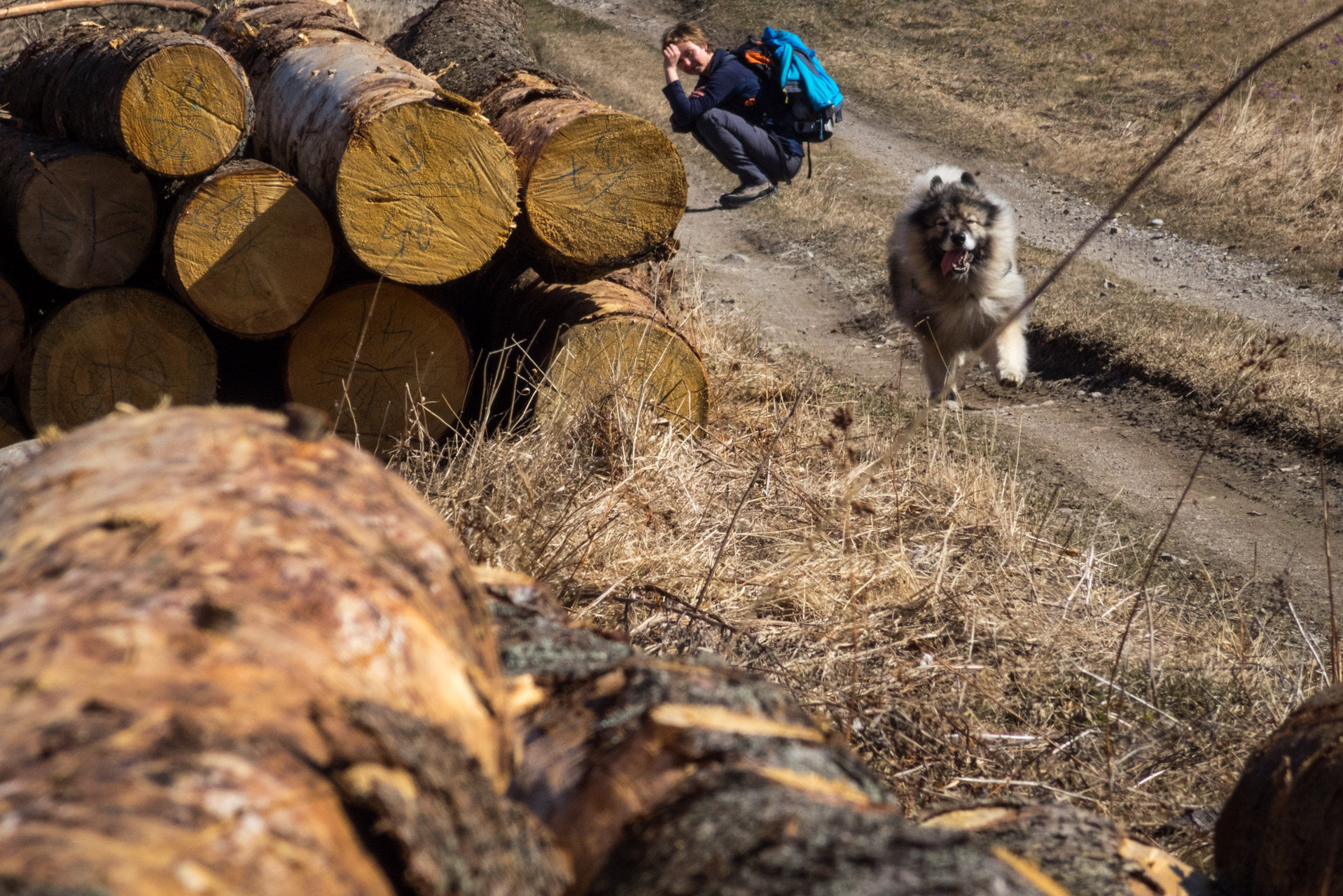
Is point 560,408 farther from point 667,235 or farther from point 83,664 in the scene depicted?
point 83,664

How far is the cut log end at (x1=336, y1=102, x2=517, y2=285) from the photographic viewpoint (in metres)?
3.12

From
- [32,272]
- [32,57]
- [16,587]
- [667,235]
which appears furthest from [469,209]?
[32,57]

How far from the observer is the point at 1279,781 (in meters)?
1.50

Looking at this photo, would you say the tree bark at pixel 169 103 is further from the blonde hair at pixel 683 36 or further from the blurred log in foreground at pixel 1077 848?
the blonde hair at pixel 683 36

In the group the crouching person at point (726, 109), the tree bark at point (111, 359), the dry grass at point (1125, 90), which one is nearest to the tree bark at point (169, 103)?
the tree bark at point (111, 359)

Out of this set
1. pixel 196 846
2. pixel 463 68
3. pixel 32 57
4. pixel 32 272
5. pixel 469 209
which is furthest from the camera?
pixel 463 68

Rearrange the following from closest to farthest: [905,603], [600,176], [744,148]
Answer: [905,603]
[600,176]
[744,148]

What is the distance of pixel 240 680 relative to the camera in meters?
0.88

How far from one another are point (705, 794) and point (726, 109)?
32.5 feet

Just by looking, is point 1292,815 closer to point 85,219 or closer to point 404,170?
point 404,170

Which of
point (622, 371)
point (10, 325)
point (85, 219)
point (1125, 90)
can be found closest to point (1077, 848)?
point (622, 371)

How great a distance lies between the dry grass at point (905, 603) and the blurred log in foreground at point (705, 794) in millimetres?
975

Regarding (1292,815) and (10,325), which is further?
(10,325)

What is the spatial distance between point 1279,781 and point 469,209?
2.82 metres
